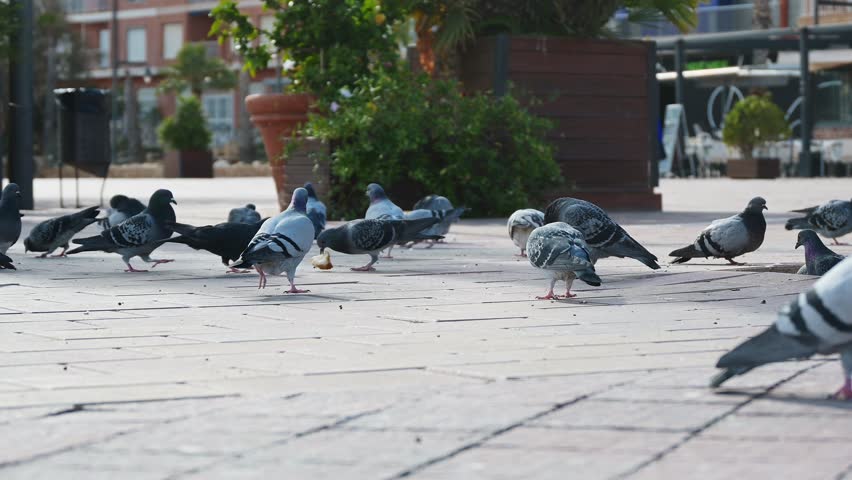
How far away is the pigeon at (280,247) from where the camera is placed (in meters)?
7.64

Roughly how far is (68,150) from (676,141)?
1793 centimetres

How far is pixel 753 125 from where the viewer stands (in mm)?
32406

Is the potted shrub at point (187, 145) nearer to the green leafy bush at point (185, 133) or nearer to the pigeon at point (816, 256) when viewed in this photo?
the green leafy bush at point (185, 133)

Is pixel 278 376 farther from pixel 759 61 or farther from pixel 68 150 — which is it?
pixel 759 61

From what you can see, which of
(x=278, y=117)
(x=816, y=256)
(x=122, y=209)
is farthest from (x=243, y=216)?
(x=278, y=117)

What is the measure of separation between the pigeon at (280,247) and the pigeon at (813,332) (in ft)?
12.4

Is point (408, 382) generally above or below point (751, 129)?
above

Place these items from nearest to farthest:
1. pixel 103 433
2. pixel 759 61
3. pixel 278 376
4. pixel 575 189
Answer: pixel 103 433
pixel 278 376
pixel 575 189
pixel 759 61

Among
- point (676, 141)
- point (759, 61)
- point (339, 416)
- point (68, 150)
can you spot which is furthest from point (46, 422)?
point (759, 61)

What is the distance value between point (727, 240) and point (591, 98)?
25.0ft

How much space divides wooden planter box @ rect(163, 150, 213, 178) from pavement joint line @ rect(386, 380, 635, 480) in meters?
36.5

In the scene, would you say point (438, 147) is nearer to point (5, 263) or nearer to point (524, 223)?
point (524, 223)

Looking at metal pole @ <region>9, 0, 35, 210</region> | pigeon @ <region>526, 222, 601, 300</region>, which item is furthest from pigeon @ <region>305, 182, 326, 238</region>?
metal pole @ <region>9, 0, 35, 210</region>

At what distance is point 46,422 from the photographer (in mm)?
4098
